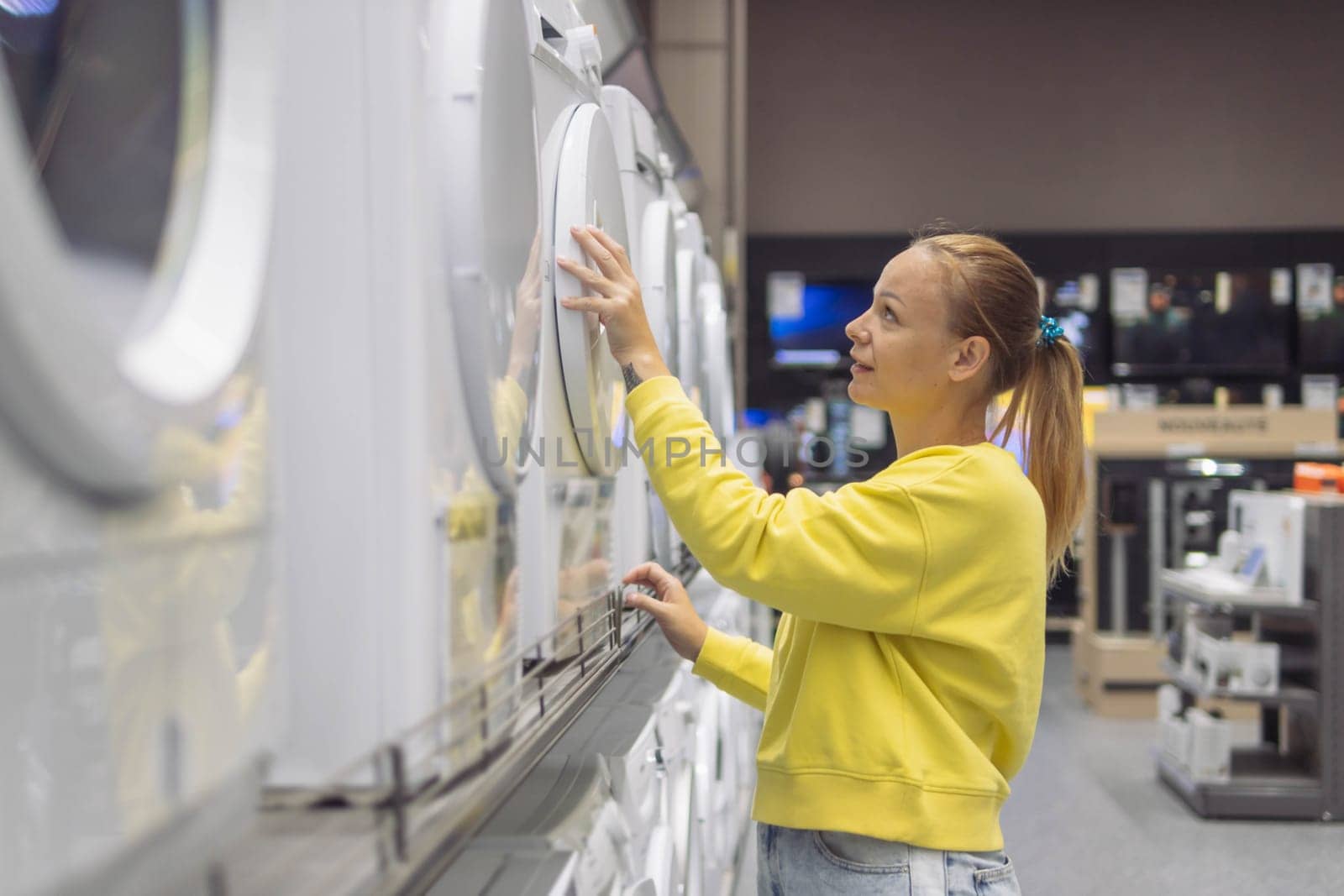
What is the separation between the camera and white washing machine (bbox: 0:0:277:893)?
508 millimetres

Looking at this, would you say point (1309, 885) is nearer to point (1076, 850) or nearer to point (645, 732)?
point (1076, 850)

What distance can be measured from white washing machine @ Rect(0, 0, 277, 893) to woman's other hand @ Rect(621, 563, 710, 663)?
2.63ft

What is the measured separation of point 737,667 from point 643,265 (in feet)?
2.33

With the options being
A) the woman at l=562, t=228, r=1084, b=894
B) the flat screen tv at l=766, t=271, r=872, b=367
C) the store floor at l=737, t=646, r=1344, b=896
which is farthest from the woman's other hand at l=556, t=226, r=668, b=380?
the flat screen tv at l=766, t=271, r=872, b=367

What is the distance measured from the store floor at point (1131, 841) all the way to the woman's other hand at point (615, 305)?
222 centimetres

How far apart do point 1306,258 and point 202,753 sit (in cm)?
802

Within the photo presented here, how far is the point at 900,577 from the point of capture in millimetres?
1219

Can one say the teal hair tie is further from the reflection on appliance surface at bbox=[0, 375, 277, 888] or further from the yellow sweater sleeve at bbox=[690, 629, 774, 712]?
the reflection on appliance surface at bbox=[0, 375, 277, 888]

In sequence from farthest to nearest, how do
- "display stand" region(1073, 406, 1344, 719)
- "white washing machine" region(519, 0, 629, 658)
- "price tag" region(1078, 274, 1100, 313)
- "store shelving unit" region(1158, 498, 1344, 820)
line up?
1. "price tag" region(1078, 274, 1100, 313)
2. "display stand" region(1073, 406, 1344, 719)
3. "store shelving unit" region(1158, 498, 1344, 820)
4. "white washing machine" region(519, 0, 629, 658)

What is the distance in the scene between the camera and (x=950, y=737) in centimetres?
127

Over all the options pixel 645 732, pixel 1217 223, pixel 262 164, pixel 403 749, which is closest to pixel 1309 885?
pixel 645 732

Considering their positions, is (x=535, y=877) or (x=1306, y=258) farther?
(x=1306, y=258)

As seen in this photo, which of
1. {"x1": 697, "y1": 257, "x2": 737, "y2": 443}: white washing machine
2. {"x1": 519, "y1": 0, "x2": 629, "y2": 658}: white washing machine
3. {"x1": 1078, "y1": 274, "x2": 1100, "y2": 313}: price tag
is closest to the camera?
{"x1": 519, "y1": 0, "x2": 629, "y2": 658}: white washing machine

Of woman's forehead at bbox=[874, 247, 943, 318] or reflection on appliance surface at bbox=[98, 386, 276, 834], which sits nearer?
reflection on appliance surface at bbox=[98, 386, 276, 834]
